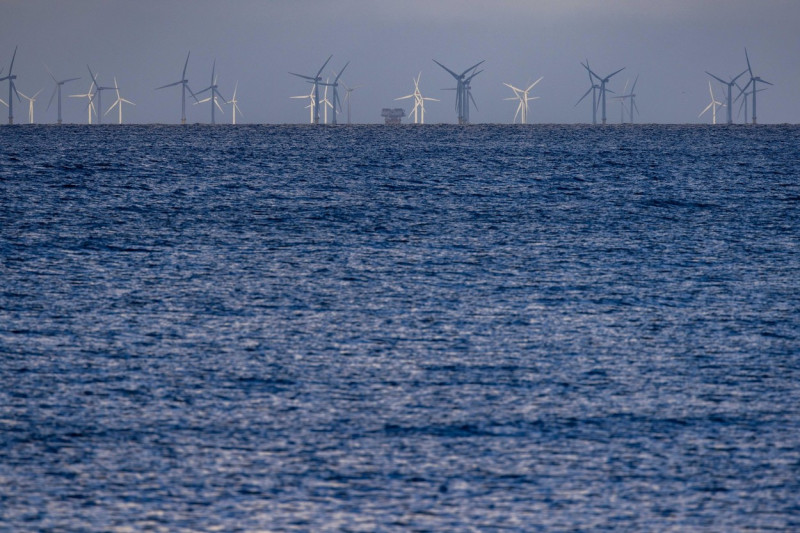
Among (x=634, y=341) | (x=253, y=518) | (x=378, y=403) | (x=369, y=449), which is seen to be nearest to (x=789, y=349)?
(x=634, y=341)

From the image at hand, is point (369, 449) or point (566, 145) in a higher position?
point (566, 145)

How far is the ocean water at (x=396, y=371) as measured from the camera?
47.3 feet

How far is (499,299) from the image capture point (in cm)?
3134

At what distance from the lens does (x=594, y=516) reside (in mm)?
13875

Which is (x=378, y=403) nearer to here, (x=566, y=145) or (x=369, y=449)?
(x=369, y=449)

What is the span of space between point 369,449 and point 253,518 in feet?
11.2

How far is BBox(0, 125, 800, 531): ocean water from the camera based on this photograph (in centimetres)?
1441

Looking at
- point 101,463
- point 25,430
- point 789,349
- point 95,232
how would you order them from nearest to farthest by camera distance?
point 101,463 → point 25,430 → point 789,349 → point 95,232

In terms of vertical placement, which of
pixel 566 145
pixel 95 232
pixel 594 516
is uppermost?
pixel 566 145

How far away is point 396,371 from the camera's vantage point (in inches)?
874

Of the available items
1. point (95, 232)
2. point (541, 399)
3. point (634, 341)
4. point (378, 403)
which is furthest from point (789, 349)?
point (95, 232)

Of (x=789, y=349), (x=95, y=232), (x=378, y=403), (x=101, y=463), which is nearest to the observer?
(x=101, y=463)

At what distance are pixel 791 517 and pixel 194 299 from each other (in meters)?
20.2

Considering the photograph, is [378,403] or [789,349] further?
[789,349]
